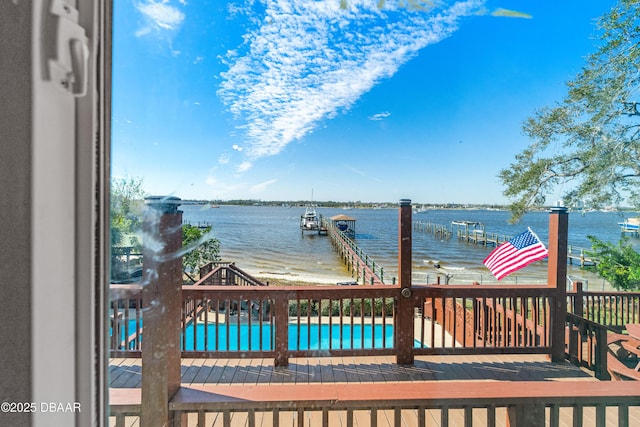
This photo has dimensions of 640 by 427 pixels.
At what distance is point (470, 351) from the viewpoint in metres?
1.92

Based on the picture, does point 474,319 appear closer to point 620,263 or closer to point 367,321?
point 367,321

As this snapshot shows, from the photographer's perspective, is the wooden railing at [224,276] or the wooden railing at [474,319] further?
Result: the wooden railing at [474,319]

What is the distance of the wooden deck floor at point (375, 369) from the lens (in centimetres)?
157

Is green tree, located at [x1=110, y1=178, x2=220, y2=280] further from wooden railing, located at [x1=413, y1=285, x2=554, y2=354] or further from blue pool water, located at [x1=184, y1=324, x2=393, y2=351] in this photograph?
wooden railing, located at [x1=413, y1=285, x2=554, y2=354]

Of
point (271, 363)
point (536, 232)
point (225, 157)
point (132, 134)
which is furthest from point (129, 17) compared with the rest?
point (271, 363)

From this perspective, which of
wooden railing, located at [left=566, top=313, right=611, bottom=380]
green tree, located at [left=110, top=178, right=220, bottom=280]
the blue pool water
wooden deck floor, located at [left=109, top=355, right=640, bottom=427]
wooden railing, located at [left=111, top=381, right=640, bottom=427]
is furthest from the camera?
the blue pool water

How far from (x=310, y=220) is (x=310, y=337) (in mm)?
1181

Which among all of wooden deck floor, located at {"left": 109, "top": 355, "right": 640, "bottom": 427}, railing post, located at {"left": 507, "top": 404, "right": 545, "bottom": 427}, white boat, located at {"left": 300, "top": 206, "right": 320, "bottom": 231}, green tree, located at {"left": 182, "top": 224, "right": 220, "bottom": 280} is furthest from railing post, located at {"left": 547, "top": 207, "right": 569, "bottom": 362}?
green tree, located at {"left": 182, "top": 224, "right": 220, "bottom": 280}

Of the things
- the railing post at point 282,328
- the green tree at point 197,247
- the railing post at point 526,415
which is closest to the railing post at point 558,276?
the railing post at point 526,415

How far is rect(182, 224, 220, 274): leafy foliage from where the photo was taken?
955mm

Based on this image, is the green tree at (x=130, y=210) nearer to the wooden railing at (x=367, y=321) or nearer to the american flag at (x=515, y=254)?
the wooden railing at (x=367, y=321)

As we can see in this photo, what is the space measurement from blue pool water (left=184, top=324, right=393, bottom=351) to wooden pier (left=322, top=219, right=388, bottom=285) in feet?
1.49

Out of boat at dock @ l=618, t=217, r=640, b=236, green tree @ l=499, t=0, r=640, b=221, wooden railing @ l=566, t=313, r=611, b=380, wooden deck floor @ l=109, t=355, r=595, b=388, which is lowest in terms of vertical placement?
wooden deck floor @ l=109, t=355, r=595, b=388
